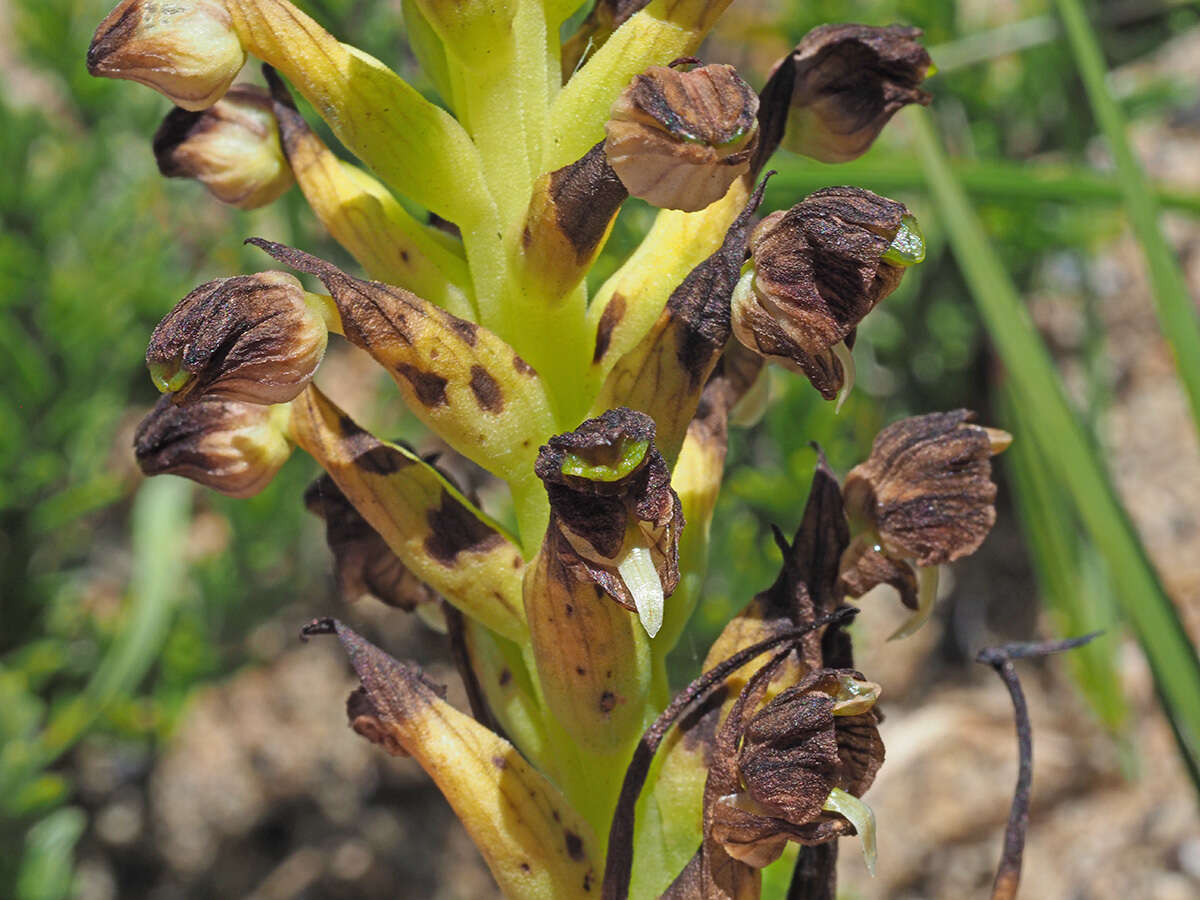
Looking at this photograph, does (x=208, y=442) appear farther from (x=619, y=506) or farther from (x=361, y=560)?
(x=619, y=506)

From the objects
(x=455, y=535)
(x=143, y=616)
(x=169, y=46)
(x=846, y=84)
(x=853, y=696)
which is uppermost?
(x=846, y=84)

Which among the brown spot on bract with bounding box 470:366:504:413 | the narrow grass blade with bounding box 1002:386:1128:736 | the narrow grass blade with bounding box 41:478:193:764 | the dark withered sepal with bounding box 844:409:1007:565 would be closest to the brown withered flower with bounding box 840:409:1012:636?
the dark withered sepal with bounding box 844:409:1007:565

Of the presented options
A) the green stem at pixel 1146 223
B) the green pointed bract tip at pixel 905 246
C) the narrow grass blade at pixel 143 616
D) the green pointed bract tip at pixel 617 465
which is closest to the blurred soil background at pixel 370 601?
the narrow grass blade at pixel 143 616

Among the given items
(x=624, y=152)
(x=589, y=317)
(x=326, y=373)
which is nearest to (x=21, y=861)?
(x=326, y=373)

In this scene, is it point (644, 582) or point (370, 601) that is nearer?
point (644, 582)

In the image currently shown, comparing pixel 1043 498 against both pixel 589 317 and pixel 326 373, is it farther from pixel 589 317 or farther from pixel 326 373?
pixel 326 373

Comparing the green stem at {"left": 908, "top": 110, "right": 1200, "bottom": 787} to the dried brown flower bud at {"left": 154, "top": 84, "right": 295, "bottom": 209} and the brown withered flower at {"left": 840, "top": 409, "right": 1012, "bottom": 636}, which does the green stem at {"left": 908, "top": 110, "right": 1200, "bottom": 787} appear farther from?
the dried brown flower bud at {"left": 154, "top": 84, "right": 295, "bottom": 209}

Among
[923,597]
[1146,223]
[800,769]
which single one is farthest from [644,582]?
[1146,223]
